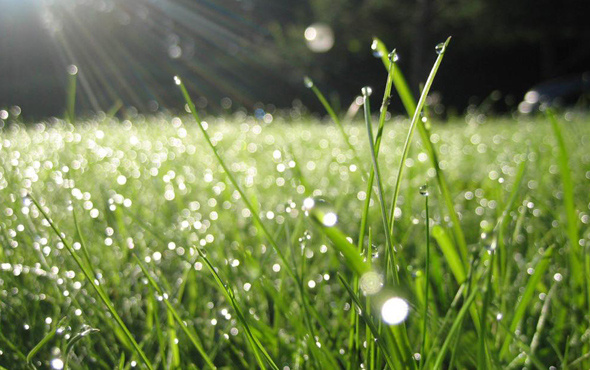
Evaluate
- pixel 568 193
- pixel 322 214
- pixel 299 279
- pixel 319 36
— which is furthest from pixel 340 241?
pixel 319 36

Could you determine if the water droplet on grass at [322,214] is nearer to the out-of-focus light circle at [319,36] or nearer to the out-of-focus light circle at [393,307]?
the out-of-focus light circle at [393,307]

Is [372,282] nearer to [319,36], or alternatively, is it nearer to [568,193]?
[568,193]

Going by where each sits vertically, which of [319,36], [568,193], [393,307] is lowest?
[393,307]

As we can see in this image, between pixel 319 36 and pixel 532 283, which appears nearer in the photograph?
pixel 532 283

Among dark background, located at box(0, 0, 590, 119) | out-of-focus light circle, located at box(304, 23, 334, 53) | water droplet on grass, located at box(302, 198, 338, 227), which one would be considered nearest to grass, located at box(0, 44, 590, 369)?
water droplet on grass, located at box(302, 198, 338, 227)

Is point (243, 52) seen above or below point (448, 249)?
above

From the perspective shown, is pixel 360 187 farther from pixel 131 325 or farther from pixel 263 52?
pixel 263 52

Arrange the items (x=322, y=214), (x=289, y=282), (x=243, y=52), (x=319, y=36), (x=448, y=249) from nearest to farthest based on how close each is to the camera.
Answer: (x=322, y=214), (x=448, y=249), (x=289, y=282), (x=319, y=36), (x=243, y=52)

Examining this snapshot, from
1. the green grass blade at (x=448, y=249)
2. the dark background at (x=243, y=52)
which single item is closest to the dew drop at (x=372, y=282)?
the green grass blade at (x=448, y=249)
